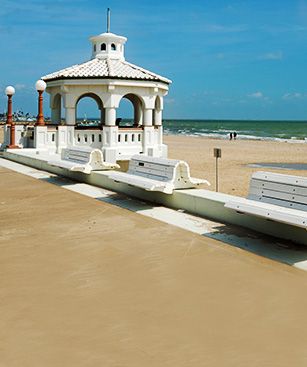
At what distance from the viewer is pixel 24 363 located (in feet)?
10.7

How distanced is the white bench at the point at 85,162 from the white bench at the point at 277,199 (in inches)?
192

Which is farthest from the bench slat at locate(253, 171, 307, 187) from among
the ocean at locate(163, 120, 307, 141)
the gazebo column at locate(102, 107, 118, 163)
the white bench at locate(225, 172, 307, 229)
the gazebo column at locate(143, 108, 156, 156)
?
the ocean at locate(163, 120, 307, 141)

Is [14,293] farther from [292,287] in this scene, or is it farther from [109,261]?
[292,287]

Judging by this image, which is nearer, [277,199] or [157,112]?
[277,199]

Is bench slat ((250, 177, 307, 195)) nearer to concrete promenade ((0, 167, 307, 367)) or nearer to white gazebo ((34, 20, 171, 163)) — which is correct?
concrete promenade ((0, 167, 307, 367))

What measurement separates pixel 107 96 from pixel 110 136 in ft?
4.80

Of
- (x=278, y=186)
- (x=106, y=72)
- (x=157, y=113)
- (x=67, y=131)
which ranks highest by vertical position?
(x=106, y=72)

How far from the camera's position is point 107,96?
57.5 feet

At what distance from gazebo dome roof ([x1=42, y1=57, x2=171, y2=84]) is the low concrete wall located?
23.8ft

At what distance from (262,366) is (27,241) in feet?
12.8

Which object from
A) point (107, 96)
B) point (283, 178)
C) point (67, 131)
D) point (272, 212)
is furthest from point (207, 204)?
point (67, 131)

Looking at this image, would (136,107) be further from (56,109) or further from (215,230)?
(215,230)

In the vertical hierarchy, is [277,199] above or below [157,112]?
below

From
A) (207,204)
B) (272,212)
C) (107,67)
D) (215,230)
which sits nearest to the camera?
(272,212)
